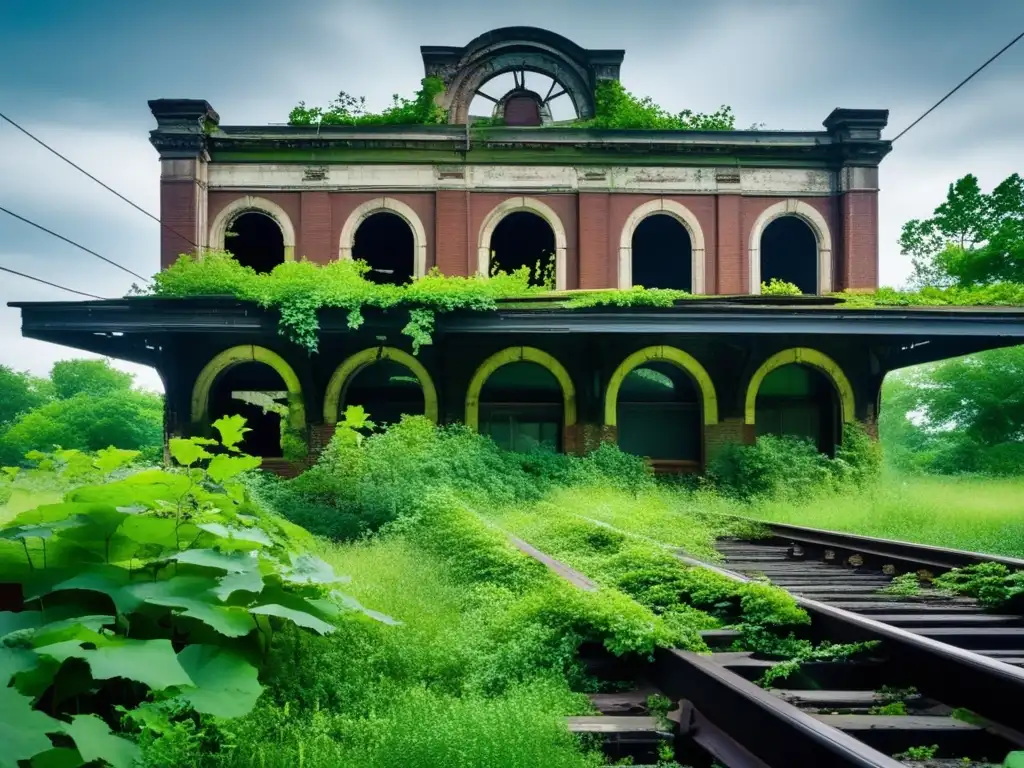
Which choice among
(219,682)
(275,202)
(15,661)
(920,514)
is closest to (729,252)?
(920,514)

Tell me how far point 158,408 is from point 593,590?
241 feet

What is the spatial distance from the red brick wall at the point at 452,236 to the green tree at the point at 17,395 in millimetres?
58836

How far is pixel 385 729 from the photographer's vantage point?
3121mm

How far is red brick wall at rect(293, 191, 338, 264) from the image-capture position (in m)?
20.0

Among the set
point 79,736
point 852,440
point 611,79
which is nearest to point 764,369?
point 852,440

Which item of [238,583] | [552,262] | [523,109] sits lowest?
[238,583]

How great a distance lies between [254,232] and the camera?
71.9 feet

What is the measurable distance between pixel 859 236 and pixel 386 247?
12395mm

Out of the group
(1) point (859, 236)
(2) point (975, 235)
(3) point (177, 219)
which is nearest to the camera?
(3) point (177, 219)

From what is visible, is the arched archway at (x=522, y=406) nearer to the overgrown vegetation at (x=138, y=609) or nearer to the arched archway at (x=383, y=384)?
the arched archway at (x=383, y=384)

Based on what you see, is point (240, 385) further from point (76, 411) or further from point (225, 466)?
point (76, 411)

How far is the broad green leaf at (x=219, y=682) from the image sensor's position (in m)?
2.85

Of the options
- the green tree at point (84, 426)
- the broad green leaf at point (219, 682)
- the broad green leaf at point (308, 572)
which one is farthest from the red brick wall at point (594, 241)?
the green tree at point (84, 426)

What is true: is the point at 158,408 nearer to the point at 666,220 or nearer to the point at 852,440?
the point at 666,220
